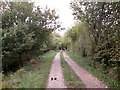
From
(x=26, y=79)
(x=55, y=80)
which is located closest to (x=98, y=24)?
(x=55, y=80)

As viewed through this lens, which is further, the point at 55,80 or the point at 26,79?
the point at 26,79

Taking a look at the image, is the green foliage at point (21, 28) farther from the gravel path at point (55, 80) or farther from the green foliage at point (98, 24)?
the green foliage at point (98, 24)

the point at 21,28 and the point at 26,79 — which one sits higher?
the point at 21,28

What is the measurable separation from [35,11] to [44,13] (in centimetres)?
236

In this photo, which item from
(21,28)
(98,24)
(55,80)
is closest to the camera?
(55,80)

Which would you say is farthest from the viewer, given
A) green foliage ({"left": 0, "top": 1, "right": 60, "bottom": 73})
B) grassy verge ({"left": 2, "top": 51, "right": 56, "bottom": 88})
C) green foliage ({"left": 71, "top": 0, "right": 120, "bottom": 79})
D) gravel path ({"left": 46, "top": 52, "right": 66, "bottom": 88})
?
green foliage ({"left": 0, "top": 1, "right": 60, "bottom": 73})

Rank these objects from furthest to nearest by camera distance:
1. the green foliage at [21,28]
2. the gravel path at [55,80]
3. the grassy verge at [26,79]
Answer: the green foliage at [21,28]
the gravel path at [55,80]
the grassy verge at [26,79]

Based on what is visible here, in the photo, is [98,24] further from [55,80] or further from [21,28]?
[55,80]

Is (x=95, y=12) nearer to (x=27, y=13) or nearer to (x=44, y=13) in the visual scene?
(x=27, y=13)

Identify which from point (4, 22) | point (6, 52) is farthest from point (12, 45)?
point (4, 22)

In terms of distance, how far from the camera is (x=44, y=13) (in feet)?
112

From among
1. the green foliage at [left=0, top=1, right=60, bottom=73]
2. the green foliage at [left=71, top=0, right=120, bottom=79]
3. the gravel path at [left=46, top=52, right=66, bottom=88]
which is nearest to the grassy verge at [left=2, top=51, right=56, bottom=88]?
the gravel path at [left=46, top=52, right=66, bottom=88]

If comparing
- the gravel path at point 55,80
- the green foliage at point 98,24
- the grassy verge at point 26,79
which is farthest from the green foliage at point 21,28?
the green foliage at point 98,24

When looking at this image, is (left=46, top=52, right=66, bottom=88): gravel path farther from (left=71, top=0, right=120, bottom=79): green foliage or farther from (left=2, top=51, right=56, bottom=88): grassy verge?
(left=71, top=0, right=120, bottom=79): green foliage
